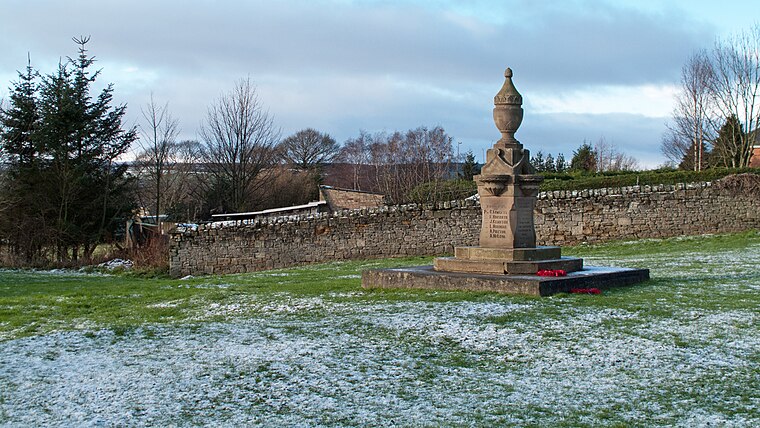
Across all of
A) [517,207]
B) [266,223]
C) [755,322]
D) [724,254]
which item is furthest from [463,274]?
[266,223]

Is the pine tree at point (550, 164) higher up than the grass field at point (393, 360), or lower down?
higher up

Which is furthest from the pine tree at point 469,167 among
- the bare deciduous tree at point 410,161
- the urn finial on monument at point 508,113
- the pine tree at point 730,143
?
the urn finial on monument at point 508,113

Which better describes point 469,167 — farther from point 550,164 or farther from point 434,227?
point 434,227

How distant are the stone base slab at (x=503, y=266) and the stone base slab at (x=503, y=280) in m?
0.20

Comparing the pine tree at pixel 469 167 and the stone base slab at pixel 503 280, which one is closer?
the stone base slab at pixel 503 280

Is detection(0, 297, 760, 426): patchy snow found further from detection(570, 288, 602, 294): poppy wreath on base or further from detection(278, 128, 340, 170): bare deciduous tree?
detection(278, 128, 340, 170): bare deciduous tree

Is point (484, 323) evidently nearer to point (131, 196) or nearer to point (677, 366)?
point (677, 366)

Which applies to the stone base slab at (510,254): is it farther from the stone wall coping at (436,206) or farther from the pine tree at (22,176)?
the pine tree at (22,176)

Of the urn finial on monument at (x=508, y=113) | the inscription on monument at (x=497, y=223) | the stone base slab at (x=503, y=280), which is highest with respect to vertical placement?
the urn finial on monument at (x=508, y=113)

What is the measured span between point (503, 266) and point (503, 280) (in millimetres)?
852

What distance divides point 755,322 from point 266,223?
17.7 meters

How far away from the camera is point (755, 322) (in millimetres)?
8633

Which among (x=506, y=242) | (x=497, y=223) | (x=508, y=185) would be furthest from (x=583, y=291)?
(x=508, y=185)

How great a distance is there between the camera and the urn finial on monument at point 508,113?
1237 cm
